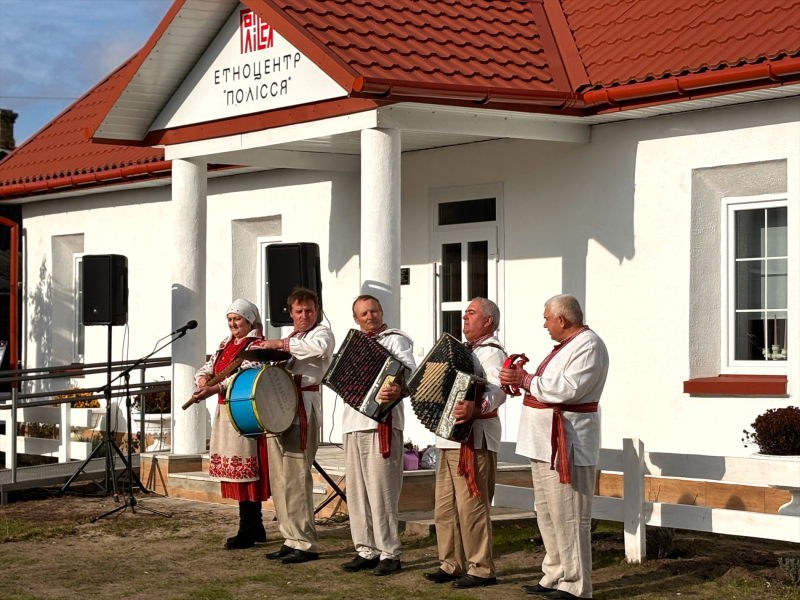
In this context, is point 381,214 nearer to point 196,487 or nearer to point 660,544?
point 660,544

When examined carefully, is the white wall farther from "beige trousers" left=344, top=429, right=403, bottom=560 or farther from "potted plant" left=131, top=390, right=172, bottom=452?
"beige trousers" left=344, top=429, right=403, bottom=560

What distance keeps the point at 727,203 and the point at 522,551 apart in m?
3.33

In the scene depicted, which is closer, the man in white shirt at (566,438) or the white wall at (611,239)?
the man in white shirt at (566,438)

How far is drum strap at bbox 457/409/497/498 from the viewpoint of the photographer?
717cm

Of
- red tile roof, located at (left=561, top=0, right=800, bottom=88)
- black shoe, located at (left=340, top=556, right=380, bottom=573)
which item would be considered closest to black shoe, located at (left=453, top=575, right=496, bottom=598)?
black shoe, located at (left=340, top=556, right=380, bottom=573)

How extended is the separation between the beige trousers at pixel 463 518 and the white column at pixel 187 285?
4.81 meters

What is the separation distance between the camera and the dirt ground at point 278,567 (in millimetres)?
7277

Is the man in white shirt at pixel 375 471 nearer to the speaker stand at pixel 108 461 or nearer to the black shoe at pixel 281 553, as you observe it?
the black shoe at pixel 281 553

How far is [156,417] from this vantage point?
42.4 ft

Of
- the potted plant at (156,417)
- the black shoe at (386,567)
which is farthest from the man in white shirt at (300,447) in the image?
the potted plant at (156,417)

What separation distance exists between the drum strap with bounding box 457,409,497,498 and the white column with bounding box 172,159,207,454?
16.4 ft

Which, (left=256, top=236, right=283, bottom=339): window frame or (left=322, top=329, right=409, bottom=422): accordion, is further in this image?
(left=256, top=236, right=283, bottom=339): window frame

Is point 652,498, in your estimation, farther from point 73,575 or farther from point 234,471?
point 73,575

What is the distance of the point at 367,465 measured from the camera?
305 inches
